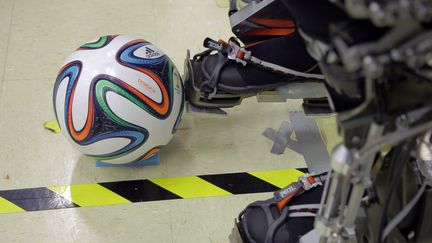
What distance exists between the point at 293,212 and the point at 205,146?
0.51m

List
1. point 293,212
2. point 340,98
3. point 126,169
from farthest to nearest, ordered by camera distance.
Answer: point 126,169, point 293,212, point 340,98

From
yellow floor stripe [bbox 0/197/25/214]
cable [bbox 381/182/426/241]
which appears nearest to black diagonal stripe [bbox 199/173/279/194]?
yellow floor stripe [bbox 0/197/25/214]

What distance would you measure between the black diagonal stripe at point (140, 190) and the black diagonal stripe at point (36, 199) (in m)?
0.13

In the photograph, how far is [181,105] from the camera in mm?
1611

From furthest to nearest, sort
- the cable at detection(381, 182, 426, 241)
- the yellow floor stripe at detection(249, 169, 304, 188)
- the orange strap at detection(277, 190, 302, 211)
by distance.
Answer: the yellow floor stripe at detection(249, 169, 304, 188)
the orange strap at detection(277, 190, 302, 211)
the cable at detection(381, 182, 426, 241)

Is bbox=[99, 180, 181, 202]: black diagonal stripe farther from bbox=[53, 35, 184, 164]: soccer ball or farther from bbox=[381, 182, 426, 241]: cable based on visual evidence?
bbox=[381, 182, 426, 241]: cable

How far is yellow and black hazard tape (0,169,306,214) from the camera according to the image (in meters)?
1.64

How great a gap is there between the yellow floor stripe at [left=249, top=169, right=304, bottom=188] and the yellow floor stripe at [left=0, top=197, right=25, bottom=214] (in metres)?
0.71

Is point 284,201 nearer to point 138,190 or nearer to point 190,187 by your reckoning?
point 190,187

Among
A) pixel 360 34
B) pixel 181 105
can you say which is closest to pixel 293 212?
pixel 181 105

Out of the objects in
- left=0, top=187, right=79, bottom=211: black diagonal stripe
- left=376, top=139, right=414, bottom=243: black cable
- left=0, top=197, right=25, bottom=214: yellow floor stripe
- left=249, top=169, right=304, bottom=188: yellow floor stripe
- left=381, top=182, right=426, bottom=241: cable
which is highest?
left=376, top=139, right=414, bottom=243: black cable

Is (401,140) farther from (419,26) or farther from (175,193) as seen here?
(175,193)

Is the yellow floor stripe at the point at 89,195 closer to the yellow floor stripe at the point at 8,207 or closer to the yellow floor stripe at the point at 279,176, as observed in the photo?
the yellow floor stripe at the point at 8,207

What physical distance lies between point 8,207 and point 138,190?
384 millimetres
